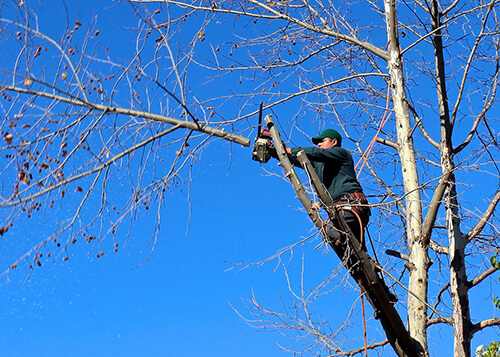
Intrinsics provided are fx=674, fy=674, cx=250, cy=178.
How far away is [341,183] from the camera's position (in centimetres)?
622

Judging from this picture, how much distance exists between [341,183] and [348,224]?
391 millimetres

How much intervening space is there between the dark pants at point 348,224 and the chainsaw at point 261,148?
2.60ft

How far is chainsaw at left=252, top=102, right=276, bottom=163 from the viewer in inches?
227

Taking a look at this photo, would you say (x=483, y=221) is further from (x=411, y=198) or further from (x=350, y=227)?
(x=350, y=227)

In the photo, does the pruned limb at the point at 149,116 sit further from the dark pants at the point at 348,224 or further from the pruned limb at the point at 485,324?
the pruned limb at the point at 485,324

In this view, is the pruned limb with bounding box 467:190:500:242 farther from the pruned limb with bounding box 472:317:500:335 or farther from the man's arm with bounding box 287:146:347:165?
the man's arm with bounding box 287:146:347:165

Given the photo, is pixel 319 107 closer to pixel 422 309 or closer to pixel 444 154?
pixel 444 154

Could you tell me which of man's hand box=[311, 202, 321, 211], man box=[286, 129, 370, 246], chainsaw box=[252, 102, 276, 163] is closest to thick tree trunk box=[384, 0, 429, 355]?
man box=[286, 129, 370, 246]

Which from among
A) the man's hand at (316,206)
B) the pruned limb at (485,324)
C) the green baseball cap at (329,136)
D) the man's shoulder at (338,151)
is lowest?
the pruned limb at (485,324)

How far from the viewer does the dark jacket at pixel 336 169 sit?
20.0 ft

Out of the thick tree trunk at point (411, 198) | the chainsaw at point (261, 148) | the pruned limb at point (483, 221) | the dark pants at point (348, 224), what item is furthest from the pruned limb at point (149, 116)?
the pruned limb at point (483, 221)

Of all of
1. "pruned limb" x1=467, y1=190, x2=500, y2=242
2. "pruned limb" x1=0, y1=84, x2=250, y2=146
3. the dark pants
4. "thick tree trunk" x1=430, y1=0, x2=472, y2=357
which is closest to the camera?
"pruned limb" x1=0, y1=84, x2=250, y2=146

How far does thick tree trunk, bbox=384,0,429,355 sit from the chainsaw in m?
1.49

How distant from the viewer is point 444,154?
24.5 feet
